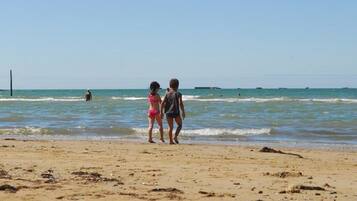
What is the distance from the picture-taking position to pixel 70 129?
18.4 m

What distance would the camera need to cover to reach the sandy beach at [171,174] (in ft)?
20.5

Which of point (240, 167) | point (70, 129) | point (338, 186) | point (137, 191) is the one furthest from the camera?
point (70, 129)

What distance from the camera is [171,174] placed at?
7691 mm

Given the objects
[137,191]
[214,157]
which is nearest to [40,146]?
[214,157]

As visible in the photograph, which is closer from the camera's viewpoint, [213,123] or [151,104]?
[151,104]

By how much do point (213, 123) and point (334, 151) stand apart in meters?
8.72

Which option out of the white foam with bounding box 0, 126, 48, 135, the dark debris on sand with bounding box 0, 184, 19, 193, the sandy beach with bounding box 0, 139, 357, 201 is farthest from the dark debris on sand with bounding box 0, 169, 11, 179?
the white foam with bounding box 0, 126, 48, 135

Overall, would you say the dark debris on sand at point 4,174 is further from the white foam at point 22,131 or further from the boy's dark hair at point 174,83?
the white foam at point 22,131

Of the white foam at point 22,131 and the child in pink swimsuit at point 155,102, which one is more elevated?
the child in pink swimsuit at point 155,102

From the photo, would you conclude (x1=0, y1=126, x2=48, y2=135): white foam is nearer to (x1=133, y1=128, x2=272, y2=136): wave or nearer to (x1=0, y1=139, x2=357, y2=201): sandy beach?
(x1=133, y1=128, x2=272, y2=136): wave

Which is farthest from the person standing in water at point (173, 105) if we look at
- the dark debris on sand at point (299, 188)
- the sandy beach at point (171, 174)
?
the dark debris on sand at point (299, 188)

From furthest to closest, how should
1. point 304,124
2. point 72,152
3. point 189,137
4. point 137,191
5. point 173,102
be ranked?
1. point 304,124
2. point 189,137
3. point 173,102
4. point 72,152
5. point 137,191

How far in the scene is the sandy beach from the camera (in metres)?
6.26

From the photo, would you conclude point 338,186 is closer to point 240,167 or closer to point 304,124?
point 240,167
